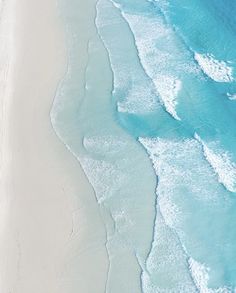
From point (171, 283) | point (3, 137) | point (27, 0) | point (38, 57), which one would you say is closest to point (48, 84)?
point (38, 57)

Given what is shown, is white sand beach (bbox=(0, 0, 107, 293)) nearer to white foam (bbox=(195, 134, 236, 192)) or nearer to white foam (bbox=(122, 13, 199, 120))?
white foam (bbox=(122, 13, 199, 120))

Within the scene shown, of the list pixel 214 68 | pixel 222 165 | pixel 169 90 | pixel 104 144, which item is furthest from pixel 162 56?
pixel 222 165

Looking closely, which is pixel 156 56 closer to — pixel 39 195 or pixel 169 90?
pixel 169 90

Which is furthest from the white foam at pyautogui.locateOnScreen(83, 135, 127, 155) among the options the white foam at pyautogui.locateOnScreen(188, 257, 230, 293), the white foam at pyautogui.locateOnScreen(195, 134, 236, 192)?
the white foam at pyautogui.locateOnScreen(188, 257, 230, 293)

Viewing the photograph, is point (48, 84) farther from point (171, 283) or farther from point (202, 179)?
point (171, 283)

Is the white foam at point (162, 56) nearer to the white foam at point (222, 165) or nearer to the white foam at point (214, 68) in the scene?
the white foam at point (214, 68)

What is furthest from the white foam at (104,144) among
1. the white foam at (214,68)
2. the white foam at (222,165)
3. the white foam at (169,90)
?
the white foam at (214,68)

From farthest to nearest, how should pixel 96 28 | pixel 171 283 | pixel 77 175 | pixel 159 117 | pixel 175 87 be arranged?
pixel 96 28 < pixel 175 87 < pixel 159 117 < pixel 77 175 < pixel 171 283
